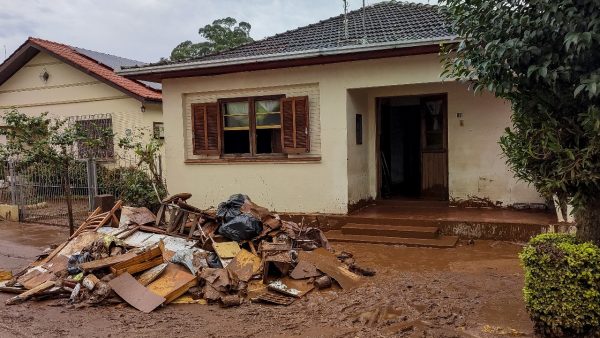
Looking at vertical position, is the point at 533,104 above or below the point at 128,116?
below

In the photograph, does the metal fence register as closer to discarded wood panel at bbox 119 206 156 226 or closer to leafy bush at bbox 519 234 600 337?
discarded wood panel at bbox 119 206 156 226

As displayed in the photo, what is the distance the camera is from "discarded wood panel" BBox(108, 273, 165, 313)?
17.4ft

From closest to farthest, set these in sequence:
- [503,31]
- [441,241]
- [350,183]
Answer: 1. [503,31]
2. [441,241]
3. [350,183]

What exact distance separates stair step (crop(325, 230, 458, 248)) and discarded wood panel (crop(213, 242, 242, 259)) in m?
2.43

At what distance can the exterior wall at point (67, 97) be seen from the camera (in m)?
14.6

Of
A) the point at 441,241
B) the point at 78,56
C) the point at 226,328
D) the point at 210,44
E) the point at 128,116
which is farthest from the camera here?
the point at 210,44

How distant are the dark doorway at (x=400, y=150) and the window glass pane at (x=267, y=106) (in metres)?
2.67

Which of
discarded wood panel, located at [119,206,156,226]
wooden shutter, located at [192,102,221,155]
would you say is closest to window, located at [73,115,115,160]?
wooden shutter, located at [192,102,221,155]

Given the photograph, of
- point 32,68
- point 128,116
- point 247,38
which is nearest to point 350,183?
point 128,116

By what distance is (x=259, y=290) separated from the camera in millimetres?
5816

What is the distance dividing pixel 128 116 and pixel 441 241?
35.2 feet

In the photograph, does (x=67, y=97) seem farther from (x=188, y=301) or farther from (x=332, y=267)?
(x=332, y=267)

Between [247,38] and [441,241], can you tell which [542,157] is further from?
[247,38]

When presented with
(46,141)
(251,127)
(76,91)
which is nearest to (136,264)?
(46,141)
